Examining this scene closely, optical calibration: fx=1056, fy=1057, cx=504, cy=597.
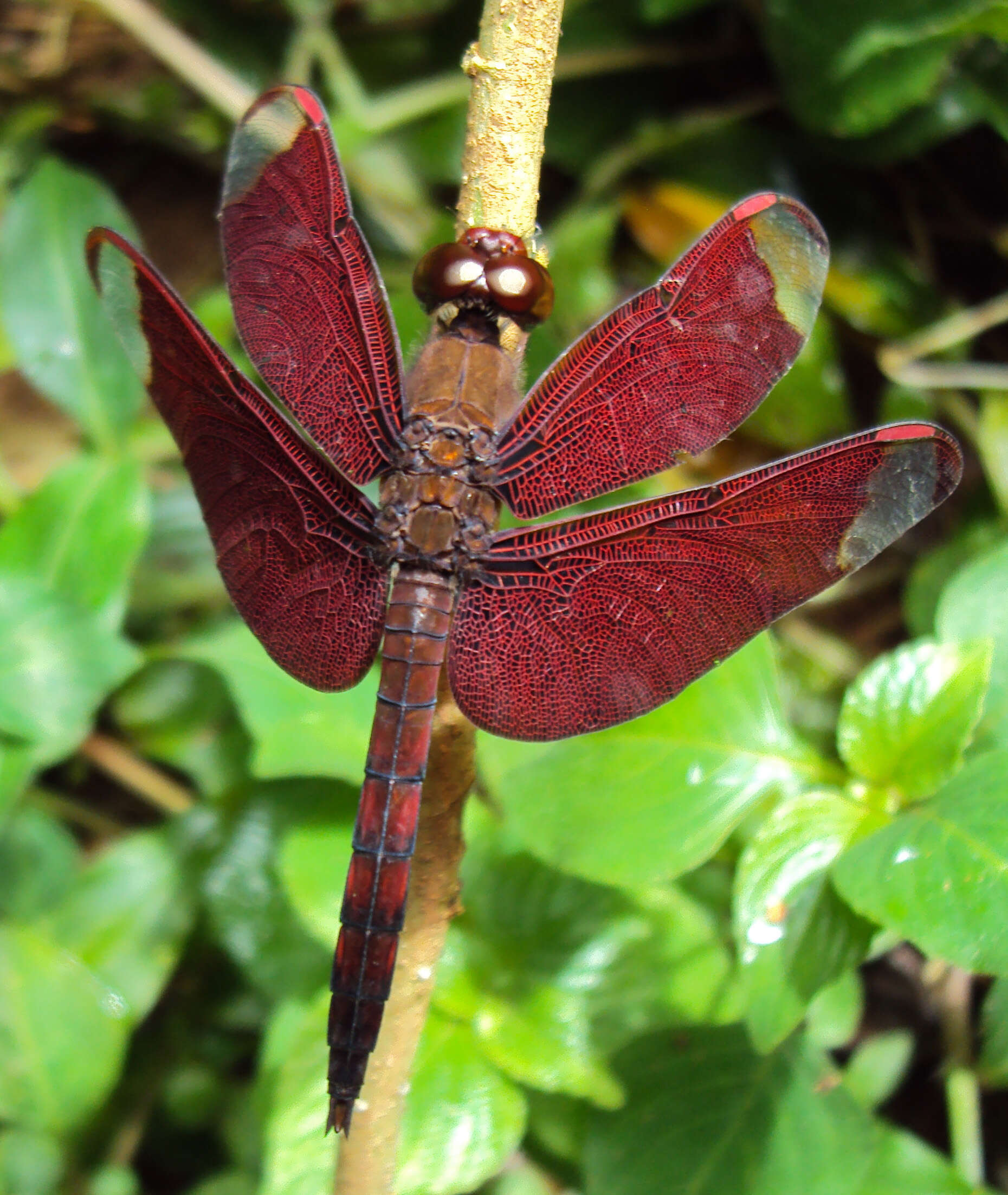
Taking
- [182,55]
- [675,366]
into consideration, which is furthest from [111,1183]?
[182,55]

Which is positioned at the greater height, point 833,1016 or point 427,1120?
point 833,1016

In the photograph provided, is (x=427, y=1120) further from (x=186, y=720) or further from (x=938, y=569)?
(x=938, y=569)

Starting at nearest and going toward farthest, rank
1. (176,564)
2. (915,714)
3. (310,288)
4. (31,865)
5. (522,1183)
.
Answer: (310,288) → (915,714) → (522,1183) → (31,865) → (176,564)

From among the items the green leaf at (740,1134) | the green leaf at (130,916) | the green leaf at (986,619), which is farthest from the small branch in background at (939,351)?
the green leaf at (130,916)

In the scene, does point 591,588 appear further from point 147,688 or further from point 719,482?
point 147,688

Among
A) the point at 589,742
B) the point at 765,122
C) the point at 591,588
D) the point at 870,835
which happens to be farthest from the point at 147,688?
the point at 765,122

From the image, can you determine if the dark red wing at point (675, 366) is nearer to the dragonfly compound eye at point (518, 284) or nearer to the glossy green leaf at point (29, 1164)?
the dragonfly compound eye at point (518, 284)

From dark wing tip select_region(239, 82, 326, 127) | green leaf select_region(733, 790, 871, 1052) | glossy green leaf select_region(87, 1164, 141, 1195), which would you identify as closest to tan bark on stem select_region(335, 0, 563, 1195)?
dark wing tip select_region(239, 82, 326, 127)
